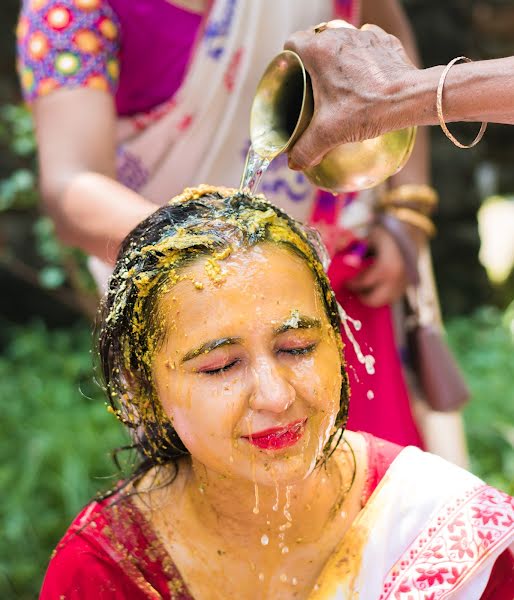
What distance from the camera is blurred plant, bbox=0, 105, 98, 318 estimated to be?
15.0ft

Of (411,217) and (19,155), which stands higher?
(411,217)

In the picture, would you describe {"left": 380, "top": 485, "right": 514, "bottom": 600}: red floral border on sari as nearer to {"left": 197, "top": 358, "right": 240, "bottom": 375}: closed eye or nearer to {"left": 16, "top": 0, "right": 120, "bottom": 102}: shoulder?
{"left": 197, "top": 358, "right": 240, "bottom": 375}: closed eye

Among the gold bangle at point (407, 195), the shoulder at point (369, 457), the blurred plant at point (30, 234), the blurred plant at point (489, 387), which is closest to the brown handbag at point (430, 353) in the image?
the gold bangle at point (407, 195)

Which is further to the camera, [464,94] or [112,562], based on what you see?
[112,562]

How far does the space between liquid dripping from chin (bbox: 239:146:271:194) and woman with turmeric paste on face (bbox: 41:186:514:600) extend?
99 millimetres

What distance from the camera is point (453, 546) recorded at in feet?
5.18

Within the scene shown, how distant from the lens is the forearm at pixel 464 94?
55.3 inches

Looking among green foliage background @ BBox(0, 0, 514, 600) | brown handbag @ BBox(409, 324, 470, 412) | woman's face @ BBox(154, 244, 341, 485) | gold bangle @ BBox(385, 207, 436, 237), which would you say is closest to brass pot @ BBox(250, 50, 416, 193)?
woman's face @ BBox(154, 244, 341, 485)

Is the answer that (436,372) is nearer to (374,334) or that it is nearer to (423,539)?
(374,334)

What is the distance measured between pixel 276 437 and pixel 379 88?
553 mm

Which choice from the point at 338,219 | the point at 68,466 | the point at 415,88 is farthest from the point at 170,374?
the point at 68,466

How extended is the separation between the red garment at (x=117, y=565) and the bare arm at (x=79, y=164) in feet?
1.73

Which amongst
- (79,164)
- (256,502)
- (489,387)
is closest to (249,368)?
(256,502)

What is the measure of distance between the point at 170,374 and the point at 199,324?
10 centimetres
